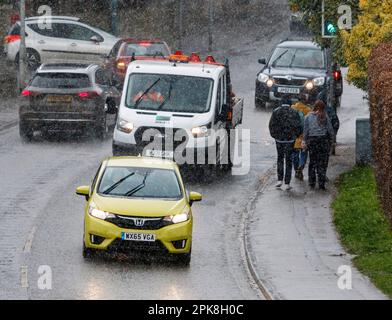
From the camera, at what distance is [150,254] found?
20.4 metres

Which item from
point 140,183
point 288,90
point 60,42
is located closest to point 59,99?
point 288,90

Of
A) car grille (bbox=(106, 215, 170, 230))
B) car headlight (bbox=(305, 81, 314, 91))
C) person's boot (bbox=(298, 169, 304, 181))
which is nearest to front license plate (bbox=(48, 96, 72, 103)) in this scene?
person's boot (bbox=(298, 169, 304, 181))

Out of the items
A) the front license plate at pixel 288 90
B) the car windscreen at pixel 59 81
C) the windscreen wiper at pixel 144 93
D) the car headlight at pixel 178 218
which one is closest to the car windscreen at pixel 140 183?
the car headlight at pixel 178 218

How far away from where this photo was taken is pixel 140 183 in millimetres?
20828

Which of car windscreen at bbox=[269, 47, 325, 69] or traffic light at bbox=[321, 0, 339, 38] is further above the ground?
traffic light at bbox=[321, 0, 339, 38]

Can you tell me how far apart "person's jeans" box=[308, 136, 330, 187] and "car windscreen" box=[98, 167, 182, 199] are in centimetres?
567

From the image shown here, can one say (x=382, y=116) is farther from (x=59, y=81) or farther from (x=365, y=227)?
(x=59, y=81)

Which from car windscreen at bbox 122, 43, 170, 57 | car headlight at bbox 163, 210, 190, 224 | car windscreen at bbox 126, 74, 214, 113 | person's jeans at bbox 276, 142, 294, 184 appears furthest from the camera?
car windscreen at bbox 122, 43, 170, 57

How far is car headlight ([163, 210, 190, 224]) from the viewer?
→ 1984 centimetres

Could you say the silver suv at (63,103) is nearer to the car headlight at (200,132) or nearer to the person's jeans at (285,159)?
the car headlight at (200,132)

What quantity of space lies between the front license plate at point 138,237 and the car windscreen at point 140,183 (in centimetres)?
97

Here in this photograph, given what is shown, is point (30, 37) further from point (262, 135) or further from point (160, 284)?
point (160, 284)

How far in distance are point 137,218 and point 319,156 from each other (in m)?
7.32

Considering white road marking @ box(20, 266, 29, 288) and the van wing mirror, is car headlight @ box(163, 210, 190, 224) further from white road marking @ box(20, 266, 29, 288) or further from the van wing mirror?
the van wing mirror
